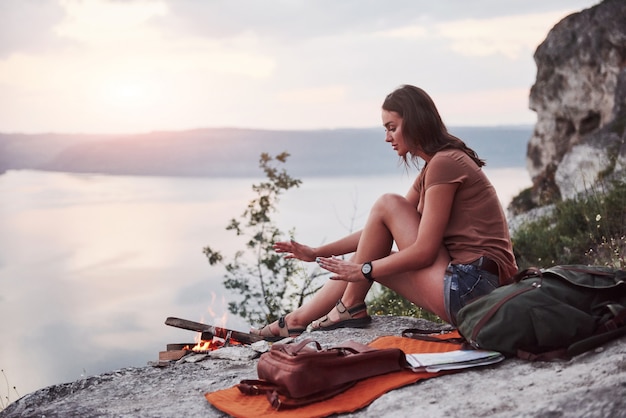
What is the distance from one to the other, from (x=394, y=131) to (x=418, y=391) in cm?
159

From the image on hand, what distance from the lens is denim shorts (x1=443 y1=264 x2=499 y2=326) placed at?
4184mm

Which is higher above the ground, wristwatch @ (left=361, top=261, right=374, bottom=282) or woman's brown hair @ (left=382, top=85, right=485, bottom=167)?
woman's brown hair @ (left=382, top=85, right=485, bottom=167)

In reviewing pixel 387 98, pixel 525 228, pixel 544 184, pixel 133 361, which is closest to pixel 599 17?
pixel 544 184

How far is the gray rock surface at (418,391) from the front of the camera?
9.64 ft

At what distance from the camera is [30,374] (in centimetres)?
650

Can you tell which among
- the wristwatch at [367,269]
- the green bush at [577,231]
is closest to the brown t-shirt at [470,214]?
the wristwatch at [367,269]

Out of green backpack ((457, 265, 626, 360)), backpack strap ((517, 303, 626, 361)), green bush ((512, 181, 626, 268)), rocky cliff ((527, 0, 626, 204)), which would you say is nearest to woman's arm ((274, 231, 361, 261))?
green backpack ((457, 265, 626, 360))

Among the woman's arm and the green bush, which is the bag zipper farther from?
the green bush

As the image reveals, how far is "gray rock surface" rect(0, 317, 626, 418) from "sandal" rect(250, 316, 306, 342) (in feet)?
1.15

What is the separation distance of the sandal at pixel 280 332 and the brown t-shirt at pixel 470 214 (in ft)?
4.23

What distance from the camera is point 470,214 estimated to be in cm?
430

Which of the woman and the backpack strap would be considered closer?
the backpack strap

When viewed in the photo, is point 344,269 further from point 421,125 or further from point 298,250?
point 421,125

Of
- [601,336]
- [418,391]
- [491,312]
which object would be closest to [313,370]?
[418,391]
